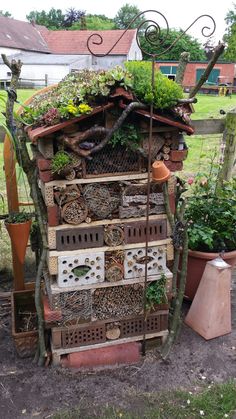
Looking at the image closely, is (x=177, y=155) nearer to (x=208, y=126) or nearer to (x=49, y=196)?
(x=49, y=196)

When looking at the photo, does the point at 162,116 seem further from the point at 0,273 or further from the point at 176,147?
the point at 0,273

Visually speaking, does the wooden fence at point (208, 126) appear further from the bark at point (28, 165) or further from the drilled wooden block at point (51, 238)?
the drilled wooden block at point (51, 238)

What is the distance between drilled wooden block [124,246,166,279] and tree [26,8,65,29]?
255 ft

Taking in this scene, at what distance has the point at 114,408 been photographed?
2.49m

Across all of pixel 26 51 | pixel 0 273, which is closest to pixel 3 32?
pixel 26 51

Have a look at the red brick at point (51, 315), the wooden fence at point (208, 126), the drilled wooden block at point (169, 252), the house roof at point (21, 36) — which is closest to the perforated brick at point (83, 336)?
the red brick at point (51, 315)

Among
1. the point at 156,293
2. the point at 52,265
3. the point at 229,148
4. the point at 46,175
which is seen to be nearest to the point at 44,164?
the point at 46,175

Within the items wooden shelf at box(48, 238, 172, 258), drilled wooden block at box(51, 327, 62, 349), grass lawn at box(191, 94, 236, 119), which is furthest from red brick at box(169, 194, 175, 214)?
grass lawn at box(191, 94, 236, 119)

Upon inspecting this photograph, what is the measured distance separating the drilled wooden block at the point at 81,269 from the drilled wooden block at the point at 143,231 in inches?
8.9

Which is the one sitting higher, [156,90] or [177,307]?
[156,90]

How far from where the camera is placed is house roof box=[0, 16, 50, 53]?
44.7 m

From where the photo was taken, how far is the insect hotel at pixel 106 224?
96.0 inches

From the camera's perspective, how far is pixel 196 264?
3.43 meters

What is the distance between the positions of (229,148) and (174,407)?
281 cm
